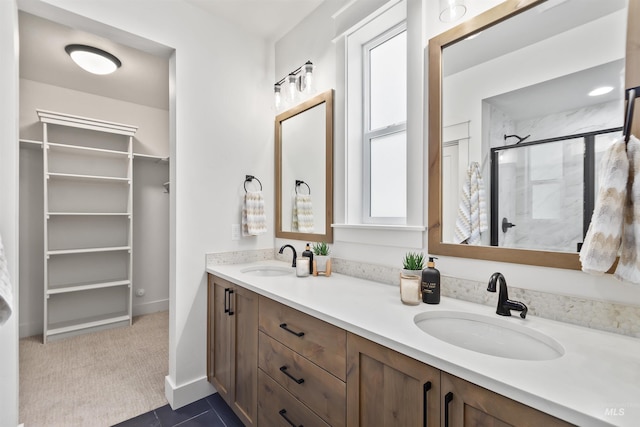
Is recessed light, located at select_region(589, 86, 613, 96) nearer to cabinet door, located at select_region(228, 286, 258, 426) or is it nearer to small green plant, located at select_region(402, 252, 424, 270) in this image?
small green plant, located at select_region(402, 252, 424, 270)

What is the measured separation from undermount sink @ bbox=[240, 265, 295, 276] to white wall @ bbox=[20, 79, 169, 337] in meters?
2.26

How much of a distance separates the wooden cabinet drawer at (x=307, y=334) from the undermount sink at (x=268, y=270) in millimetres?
548

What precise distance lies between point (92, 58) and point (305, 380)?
2.90 meters

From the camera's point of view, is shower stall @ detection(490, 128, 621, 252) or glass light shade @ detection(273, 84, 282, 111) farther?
glass light shade @ detection(273, 84, 282, 111)

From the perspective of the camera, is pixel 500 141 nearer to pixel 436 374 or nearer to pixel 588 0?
pixel 588 0

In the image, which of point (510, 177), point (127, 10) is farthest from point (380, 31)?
point (127, 10)

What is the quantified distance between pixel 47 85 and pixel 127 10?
2087 mm

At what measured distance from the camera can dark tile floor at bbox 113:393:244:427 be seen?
5.69 feet

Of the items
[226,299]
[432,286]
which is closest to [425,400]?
[432,286]

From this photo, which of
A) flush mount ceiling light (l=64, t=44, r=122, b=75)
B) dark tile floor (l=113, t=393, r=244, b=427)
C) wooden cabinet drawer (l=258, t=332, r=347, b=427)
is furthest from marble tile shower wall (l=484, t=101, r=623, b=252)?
flush mount ceiling light (l=64, t=44, r=122, b=75)

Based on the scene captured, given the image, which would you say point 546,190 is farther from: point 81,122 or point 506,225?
point 81,122

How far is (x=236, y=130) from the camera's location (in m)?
2.20

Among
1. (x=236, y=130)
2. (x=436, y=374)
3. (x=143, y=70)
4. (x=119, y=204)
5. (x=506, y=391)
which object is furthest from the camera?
(x=119, y=204)
